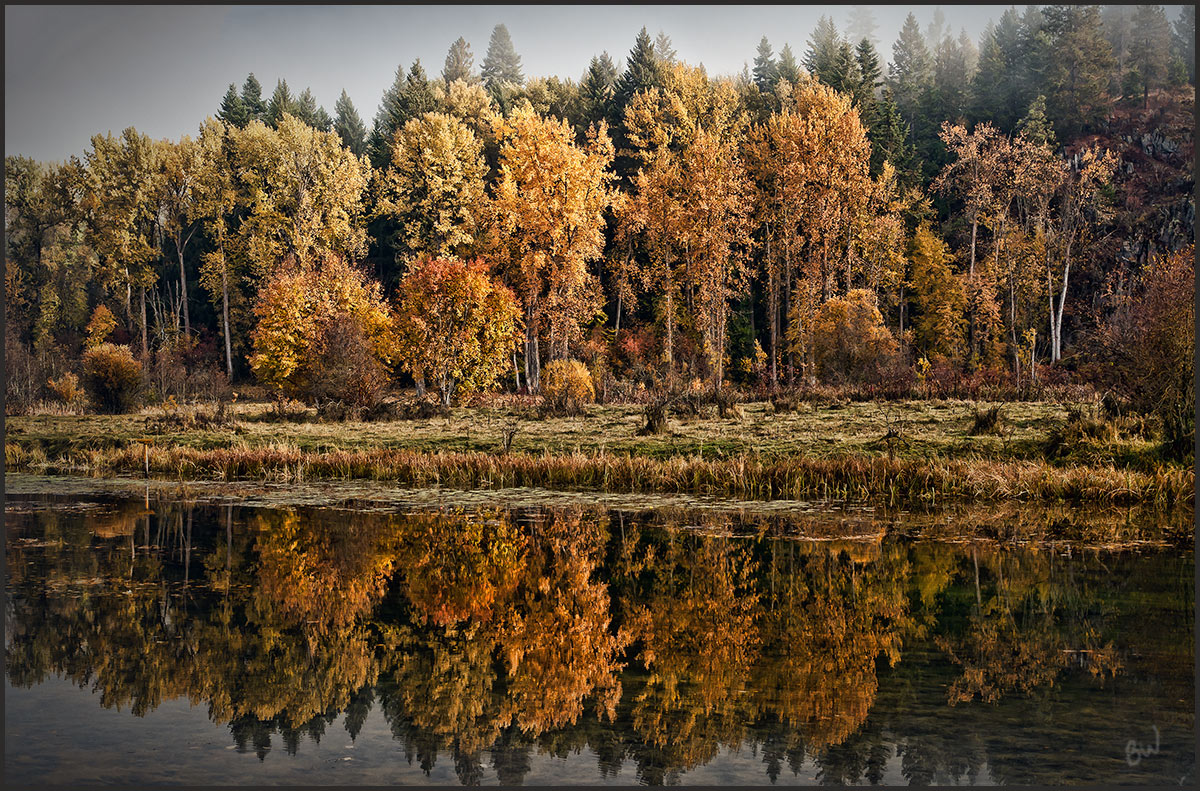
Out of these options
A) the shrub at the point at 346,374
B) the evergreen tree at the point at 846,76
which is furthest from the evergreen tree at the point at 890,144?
the shrub at the point at 346,374

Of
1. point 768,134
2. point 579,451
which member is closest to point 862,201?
point 768,134

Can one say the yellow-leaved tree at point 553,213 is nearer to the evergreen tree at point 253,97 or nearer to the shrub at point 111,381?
the shrub at point 111,381

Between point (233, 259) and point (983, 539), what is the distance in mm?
59523

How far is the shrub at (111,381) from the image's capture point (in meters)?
44.4

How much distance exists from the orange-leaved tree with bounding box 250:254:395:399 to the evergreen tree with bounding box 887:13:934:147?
42.2m

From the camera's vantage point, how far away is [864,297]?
1941 inches

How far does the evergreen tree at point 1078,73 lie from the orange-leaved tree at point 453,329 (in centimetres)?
4709

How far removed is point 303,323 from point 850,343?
26277 mm

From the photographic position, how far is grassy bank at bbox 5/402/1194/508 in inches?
853

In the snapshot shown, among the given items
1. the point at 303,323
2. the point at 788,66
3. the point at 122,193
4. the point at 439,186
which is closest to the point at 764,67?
the point at 788,66

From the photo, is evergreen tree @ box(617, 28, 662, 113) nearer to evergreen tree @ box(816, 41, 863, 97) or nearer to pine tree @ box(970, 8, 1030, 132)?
evergreen tree @ box(816, 41, 863, 97)

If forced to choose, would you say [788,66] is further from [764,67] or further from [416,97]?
[416,97]

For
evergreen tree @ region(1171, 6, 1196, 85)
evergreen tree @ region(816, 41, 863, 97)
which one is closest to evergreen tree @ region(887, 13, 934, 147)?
evergreen tree @ region(816, 41, 863, 97)

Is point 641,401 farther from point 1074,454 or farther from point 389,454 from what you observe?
point 1074,454
